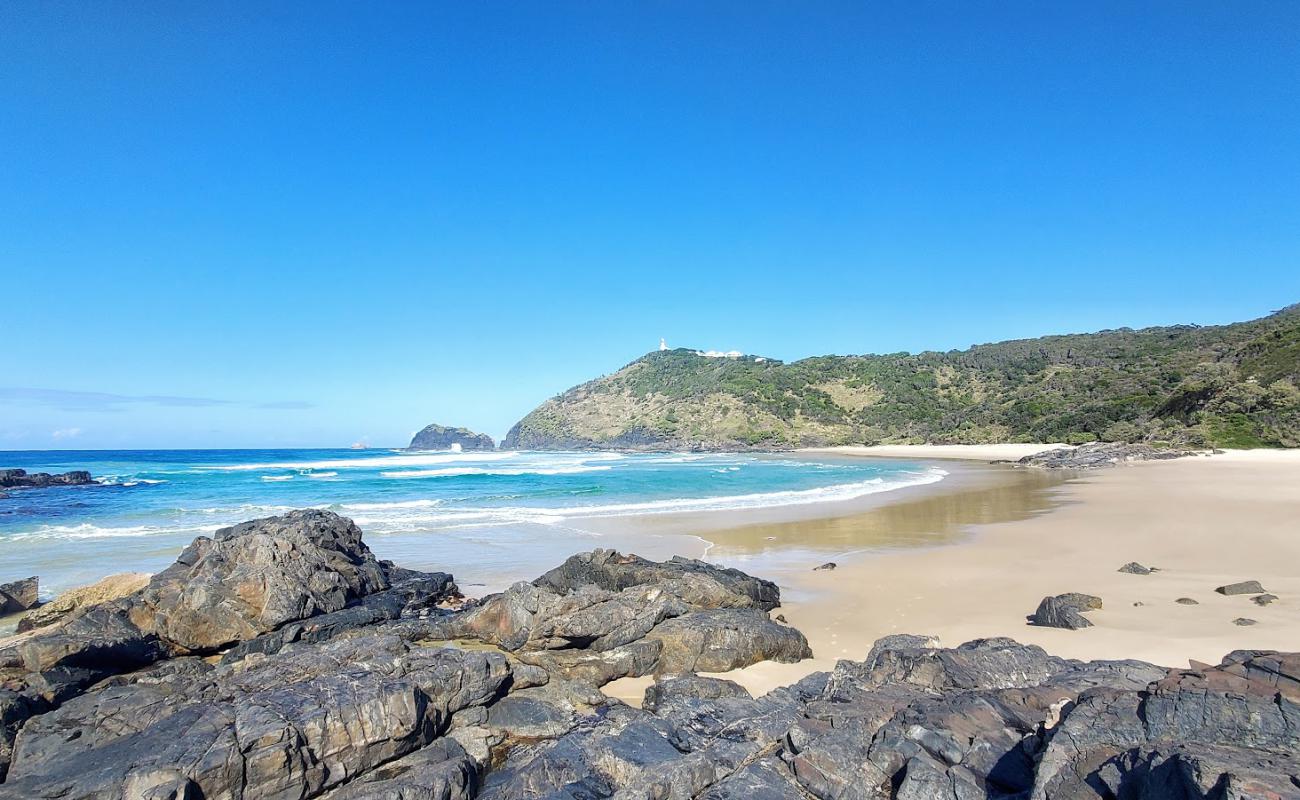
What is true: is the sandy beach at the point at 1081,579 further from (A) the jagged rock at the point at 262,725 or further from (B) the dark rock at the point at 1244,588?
(A) the jagged rock at the point at 262,725

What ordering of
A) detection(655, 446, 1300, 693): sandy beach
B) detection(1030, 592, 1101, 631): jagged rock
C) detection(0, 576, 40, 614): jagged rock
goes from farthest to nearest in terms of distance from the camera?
1. detection(0, 576, 40, 614): jagged rock
2. detection(1030, 592, 1101, 631): jagged rock
3. detection(655, 446, 1300, 693): sandy beach

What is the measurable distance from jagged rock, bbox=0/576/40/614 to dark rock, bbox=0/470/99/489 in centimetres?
3816

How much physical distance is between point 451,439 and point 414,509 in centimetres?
12376

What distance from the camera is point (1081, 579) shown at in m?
11.5

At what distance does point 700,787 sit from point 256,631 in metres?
6.97

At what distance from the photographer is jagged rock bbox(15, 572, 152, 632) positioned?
30.5ft

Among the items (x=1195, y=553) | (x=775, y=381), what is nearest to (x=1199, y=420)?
(x=1195, y=553)

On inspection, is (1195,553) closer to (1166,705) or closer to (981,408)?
(1166,705)

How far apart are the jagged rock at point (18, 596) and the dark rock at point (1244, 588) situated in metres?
18.7

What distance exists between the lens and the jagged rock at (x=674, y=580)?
9.46m

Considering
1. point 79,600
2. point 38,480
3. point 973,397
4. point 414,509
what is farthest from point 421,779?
point 973,397

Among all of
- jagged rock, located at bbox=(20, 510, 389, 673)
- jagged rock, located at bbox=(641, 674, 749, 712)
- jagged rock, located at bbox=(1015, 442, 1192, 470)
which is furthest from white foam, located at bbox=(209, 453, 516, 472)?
jagged rock, located at bbox=(641, 674, 749, 712)

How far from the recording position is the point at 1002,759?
13.2 ft

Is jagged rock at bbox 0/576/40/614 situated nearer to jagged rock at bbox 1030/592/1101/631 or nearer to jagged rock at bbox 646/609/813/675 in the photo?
jagged rock at bbox 646/609/813/675
